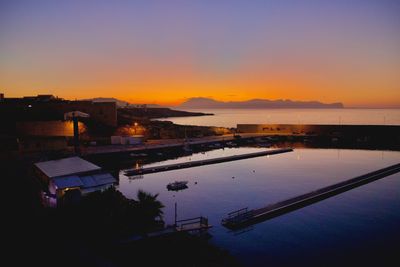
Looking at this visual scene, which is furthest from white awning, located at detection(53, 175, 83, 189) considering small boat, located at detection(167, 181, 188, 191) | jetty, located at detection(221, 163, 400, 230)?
small boat, located at detection(167, 181, 188, 191)

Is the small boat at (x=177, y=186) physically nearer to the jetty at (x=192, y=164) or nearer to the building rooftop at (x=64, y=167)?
the jetty at (x=192, y=164)

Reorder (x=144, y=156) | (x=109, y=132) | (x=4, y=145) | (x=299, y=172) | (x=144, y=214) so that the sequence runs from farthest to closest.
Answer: (x=109, y=132), (x=144, y=156), (x=299, y=172), (x=4, y=145), (x=144, y=214)

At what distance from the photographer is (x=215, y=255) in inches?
741

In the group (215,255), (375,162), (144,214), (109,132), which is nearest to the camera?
(215,255)

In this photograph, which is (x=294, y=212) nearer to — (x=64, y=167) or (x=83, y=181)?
(x=83, y=181)

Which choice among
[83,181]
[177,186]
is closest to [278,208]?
[177,186]

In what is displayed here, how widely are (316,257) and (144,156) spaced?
120 ft

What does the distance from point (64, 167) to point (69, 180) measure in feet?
12.0

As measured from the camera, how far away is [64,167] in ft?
92.7

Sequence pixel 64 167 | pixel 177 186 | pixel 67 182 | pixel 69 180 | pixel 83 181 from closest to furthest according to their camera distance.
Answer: pixel 67 182
pixel 69 180
pixel 83 181
pixel 64 167
pixel 177 186

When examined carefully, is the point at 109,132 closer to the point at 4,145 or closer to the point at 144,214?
the point at 4,145

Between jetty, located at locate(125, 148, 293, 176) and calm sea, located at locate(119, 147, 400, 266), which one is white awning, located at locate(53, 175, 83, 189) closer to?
calm sea, located at locate(119, 147, 400, 266)

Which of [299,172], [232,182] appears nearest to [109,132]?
[232,182]

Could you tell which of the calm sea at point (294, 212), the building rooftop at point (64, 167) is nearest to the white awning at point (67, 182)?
the building rooftop at point (64, 167)
